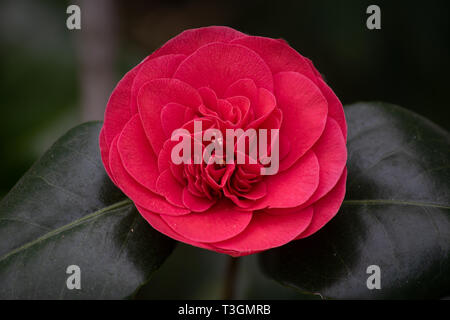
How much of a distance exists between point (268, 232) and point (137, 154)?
9.1 inches

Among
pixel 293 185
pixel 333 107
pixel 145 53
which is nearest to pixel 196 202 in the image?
pixel 293 185

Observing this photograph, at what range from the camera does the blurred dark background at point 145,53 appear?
1.67m

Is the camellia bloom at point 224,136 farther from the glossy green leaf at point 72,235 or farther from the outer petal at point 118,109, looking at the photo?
the glossy green leaf at point 72,235

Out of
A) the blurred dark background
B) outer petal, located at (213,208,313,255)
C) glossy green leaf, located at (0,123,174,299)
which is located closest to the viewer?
outer petal, located at (213,208,313,255)

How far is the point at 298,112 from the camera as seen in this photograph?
2.36 feet

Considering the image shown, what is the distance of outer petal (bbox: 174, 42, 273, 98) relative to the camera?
0.71m

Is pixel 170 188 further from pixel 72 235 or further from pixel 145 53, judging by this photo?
pixel 145 53

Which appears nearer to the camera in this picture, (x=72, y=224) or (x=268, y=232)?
(x=268, y=232)

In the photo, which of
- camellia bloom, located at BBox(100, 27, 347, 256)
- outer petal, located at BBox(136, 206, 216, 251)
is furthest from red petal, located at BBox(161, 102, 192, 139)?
outer petal, located at BBox(136, 206, 216, 251)

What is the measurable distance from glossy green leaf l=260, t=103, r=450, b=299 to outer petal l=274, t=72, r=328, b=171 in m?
0.20

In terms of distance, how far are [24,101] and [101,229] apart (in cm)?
135

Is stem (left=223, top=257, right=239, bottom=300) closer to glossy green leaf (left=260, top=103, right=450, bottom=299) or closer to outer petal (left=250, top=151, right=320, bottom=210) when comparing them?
glossy green leaf (left=260, top=103, right=450, bottom=299)

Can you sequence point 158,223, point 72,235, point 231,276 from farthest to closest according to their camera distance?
point 231,276
point 72,235
point 158,223
